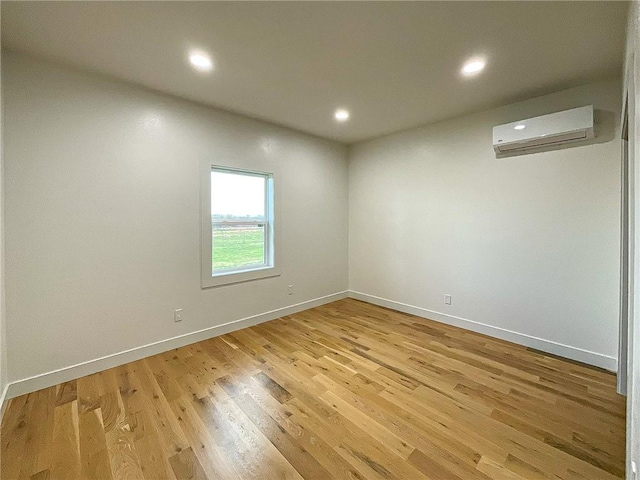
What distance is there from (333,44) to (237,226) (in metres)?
2.30

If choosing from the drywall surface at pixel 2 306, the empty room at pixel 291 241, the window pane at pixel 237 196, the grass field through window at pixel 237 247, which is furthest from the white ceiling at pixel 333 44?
the grass field through window at pixel 237 247

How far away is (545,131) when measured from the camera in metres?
2.58

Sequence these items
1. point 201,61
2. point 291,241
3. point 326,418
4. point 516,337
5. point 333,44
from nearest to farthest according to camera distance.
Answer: point 326,418 → point 333,44 → point 201,61 → point 516,337 → point 291,241

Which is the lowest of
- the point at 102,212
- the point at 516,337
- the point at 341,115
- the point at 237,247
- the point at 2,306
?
the point at 516,337

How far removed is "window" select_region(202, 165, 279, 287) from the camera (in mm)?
3074

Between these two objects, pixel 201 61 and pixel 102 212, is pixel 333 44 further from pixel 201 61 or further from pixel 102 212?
pixel 102 212

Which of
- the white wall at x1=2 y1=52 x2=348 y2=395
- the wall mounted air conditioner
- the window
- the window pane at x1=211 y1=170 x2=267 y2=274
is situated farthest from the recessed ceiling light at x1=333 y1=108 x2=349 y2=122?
the wall mounted air conditioner

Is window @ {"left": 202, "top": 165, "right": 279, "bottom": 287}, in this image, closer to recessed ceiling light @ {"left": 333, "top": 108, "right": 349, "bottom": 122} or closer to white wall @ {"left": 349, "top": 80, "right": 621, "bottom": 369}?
recessed ceiling light @ {"left": 333, "top": 108, "right": 349, "bottom": 122}

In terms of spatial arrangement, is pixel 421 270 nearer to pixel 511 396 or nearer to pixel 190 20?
pixel 511 396

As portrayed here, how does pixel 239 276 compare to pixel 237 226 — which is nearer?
pixel 239 276

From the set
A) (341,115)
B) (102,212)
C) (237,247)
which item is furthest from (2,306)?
(341,115)

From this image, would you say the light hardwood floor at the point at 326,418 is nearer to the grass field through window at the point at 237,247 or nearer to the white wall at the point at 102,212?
the white wall at the point at 102,212

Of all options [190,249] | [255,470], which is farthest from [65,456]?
[190,249]

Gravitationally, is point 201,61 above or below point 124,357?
above
